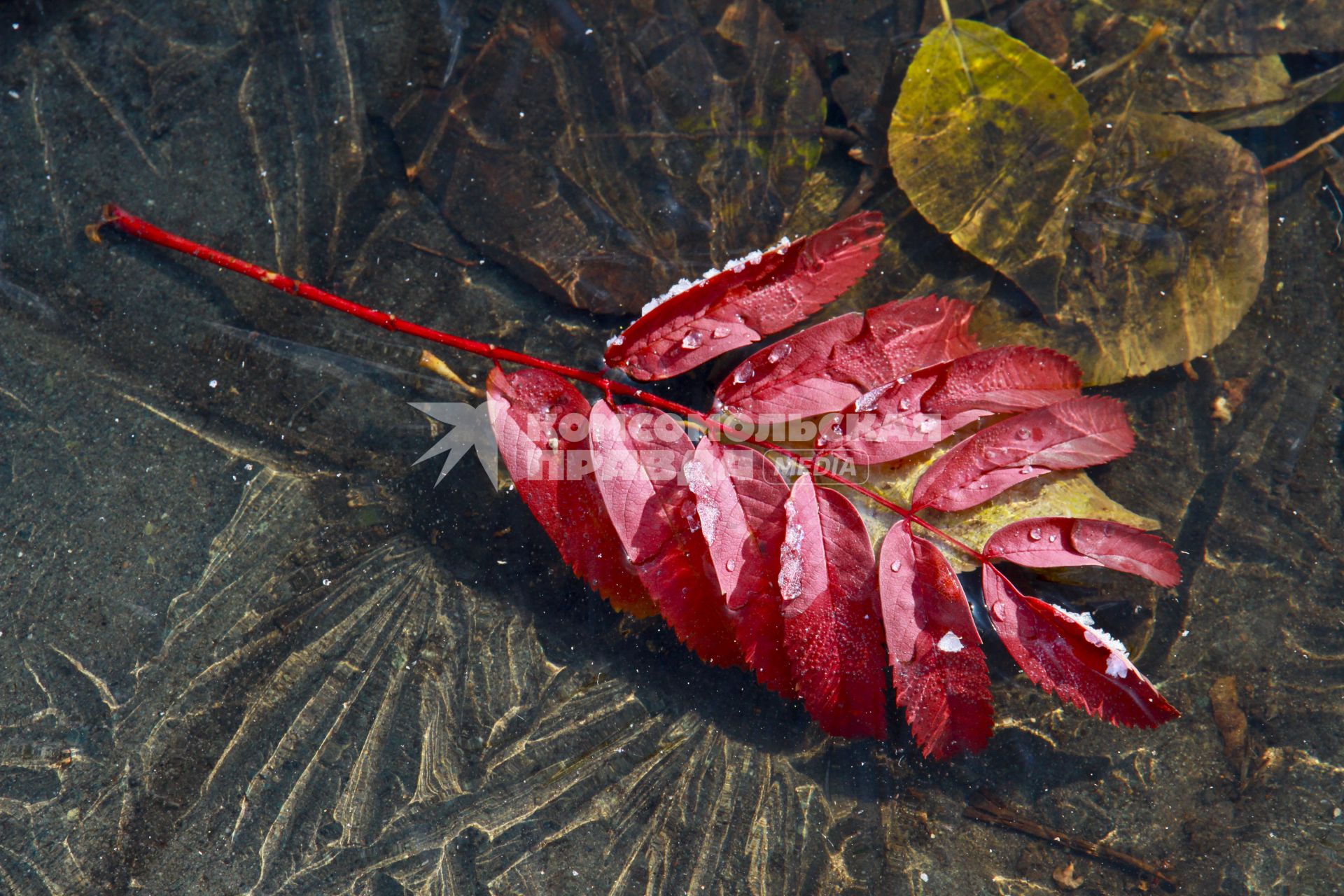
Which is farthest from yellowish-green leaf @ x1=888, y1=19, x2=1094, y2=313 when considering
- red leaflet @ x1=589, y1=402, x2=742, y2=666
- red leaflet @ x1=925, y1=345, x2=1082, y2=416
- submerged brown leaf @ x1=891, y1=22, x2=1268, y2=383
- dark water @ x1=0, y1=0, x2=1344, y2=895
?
red leaflet @ x1=589, y1=402, x2=742, y2=666

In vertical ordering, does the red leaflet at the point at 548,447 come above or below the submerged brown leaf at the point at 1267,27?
below

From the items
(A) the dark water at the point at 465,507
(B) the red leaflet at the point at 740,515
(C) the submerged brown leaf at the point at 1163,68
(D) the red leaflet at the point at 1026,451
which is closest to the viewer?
(B) the red leaflet at the point at 740,515

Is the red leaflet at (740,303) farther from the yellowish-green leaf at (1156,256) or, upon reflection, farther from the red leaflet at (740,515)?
the yellowish-green leaf at (1156,256)

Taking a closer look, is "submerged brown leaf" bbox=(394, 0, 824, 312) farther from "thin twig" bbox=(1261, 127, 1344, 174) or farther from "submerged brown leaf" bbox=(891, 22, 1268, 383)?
"thin twig" bbox=(1261, 127, 1344, 174)

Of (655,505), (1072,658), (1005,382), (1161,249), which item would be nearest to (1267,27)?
(1161,249)

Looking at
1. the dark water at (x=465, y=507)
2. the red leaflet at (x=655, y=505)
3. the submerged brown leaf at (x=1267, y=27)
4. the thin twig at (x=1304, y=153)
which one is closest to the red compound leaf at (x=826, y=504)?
the red leaflet at (x=655, y=505)

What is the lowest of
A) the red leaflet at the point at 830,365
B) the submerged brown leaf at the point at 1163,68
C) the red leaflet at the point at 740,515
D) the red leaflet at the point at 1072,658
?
the red leaflet at the point at 1072,658

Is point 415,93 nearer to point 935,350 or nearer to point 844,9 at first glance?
point 844,9

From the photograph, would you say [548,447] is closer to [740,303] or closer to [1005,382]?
[740,303]
